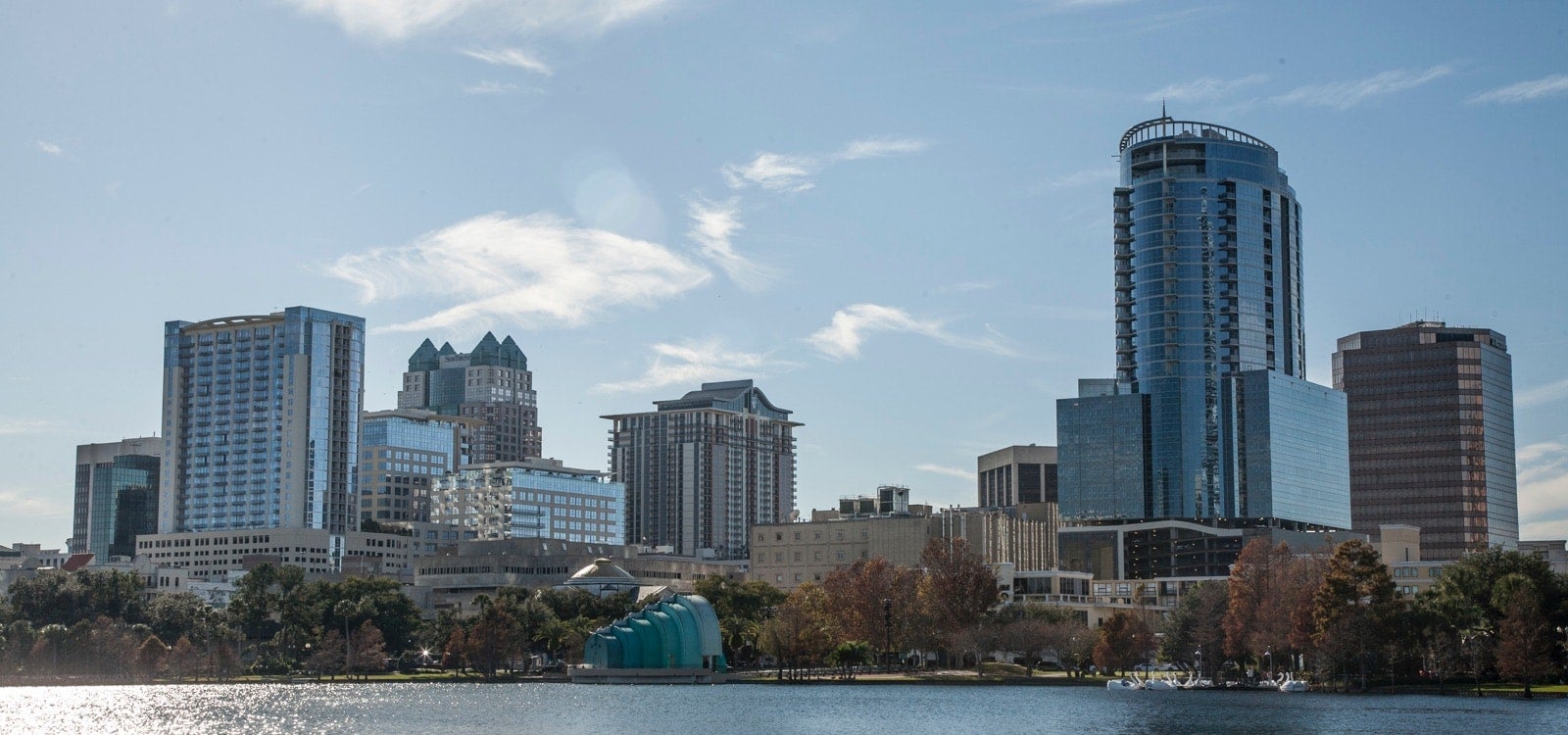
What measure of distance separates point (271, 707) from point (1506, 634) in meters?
111

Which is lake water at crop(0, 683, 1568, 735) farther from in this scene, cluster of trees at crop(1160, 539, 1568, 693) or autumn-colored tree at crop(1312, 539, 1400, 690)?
cluster of trees at crop(1160, 539, 1568, 693)

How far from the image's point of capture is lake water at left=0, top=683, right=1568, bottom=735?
135 metres

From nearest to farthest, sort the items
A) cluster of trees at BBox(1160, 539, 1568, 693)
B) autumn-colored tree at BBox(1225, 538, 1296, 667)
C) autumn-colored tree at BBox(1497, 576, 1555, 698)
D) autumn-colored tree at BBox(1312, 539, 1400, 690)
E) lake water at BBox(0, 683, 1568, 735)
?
1. lake water at BBox(0, 683, 1568, 735)
2. autumn-colored tree at BBox(1497, 576, 1555, 698)
3. cluster of trees at BBox(1160, 539, 1568, 693)
4. autumn-colored tree at BBox(1312, 539, 1400, 690)
5. autumn-colored tree at BBox(1225, 538, 1296, 667)

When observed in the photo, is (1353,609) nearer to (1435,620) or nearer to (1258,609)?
(1435,620)

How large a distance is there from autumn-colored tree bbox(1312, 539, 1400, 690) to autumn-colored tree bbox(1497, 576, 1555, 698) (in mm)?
12766

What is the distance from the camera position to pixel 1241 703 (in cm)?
16600

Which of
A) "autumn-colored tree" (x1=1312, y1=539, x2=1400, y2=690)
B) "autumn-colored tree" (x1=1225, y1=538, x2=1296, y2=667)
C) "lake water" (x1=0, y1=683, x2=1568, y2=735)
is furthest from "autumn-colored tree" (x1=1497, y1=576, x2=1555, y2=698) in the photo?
Result: "autumn-colored tree" (x1=1225, y1=538, x2=1296, y2=667)

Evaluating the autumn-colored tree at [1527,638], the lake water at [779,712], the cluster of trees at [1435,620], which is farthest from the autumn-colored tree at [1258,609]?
the autumn-colored tree at [1527,638]

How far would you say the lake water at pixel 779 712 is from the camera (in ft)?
443

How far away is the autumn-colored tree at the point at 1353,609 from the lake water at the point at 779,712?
17.0 feet

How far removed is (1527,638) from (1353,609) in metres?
17.7

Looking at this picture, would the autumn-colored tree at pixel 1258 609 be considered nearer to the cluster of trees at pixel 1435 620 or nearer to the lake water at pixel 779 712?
the cluster of trees at pixel 1435 620

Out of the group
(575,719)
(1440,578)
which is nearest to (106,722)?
(575,719)

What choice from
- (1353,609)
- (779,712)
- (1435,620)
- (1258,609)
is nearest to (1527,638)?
(1435,620)
